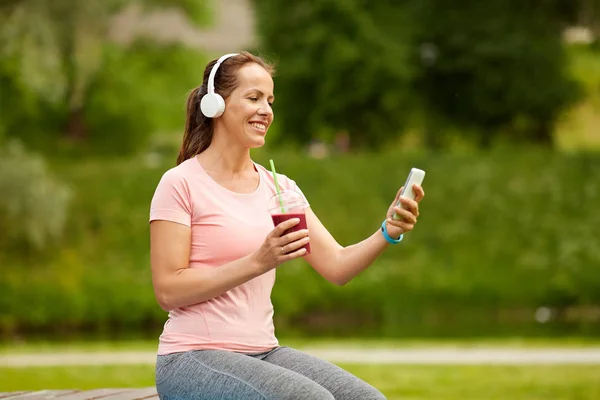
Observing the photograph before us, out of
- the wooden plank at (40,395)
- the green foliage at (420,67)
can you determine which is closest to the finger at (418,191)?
the wooden plank at (40,395)

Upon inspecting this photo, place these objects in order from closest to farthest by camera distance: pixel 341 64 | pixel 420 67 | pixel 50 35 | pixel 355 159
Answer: pixel 50 35 < pixel 355 159 < pixel 341 64 < pixel 420 67

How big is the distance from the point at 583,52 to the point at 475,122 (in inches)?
217

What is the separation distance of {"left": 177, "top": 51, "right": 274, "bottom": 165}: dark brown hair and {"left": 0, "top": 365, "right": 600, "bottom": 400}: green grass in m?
6.07

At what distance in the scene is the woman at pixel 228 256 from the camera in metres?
3.32

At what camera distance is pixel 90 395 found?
172 inches

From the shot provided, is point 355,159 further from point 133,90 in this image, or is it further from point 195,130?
point 195,130

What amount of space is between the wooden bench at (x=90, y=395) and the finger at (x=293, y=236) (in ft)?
4.34

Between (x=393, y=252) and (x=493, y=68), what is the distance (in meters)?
8.08

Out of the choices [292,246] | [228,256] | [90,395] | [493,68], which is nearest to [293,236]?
[292,246]

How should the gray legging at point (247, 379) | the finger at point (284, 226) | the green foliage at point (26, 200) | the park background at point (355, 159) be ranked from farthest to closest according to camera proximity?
Result: 1. the park background at point (355, 159)
2. the green foliage at point (26, 200)
3. the gray legging at point (247, 379)
4. the finger at point (284, 226)

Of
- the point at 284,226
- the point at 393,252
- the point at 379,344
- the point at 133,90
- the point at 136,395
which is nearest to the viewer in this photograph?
the point at 284,226

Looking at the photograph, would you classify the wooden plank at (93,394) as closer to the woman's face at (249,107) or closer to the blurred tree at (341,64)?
the woman's face at (249,107)

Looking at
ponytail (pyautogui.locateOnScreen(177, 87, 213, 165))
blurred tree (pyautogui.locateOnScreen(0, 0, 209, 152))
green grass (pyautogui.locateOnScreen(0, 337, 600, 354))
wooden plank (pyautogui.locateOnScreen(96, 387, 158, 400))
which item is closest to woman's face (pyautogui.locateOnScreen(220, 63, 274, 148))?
ponytail (pyautogui.locateOnScreen(177, 87, 213, 165))

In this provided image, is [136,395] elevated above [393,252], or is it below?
below
